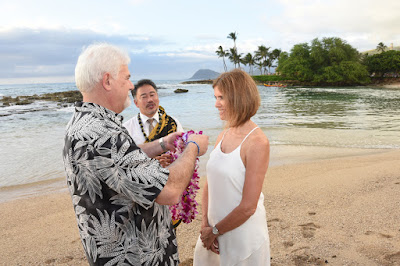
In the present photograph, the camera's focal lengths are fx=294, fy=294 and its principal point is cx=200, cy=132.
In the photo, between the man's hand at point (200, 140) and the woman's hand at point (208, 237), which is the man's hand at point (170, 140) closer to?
the man's hand at point (200, 140)

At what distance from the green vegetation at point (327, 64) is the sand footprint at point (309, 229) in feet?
242

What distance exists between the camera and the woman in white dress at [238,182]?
224 cm

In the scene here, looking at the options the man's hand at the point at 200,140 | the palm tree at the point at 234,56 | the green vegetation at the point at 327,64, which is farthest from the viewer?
the palm tree at the point at 234,56

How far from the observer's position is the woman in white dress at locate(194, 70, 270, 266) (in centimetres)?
224

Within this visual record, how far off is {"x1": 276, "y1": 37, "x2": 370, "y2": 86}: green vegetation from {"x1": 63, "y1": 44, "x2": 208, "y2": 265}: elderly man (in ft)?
253

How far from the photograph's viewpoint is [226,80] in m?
2.45

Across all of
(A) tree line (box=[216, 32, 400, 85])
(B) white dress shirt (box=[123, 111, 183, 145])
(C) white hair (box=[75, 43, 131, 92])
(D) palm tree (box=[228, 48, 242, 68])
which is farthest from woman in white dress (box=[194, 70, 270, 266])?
(D) palm tree (box=[228, 48, 242, 68])

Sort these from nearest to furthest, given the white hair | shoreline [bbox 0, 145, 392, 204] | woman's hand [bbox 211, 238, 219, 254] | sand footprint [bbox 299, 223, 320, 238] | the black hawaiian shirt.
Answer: the black hawaiian shirt
the white hair
woman's hand [bbox 211, 238, 219, 254]
sand footprint [bbox 299, 223, 320, 238]
shoreline [bbox 0, 145, 392, 204]

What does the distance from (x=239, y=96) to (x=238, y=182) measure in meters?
0.69

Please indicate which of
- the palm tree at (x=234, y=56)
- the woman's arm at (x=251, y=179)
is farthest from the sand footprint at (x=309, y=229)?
the palm tree at (x=234, y=56)

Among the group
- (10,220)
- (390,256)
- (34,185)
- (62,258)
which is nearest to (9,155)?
(34,185)

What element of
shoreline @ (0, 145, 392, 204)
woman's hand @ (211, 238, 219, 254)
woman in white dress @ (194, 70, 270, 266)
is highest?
woman in white dress @ (194, 70, 270, 266)

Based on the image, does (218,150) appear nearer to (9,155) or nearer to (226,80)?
(226,80)

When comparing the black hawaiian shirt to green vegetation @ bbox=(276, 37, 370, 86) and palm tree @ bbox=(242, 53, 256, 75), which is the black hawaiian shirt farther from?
palm tree @ bbox=(242, 53, 256, 75)
